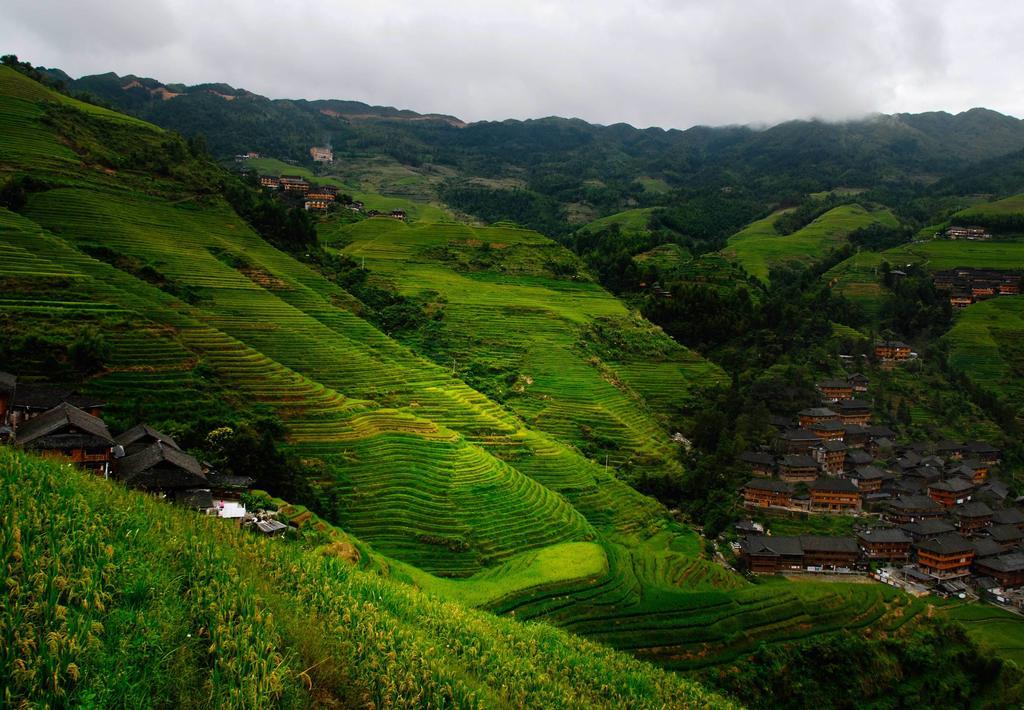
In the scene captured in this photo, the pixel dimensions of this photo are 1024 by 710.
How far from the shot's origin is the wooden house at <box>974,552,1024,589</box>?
105 feet

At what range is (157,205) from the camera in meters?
44.0

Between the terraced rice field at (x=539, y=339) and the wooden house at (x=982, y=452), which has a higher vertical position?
the terraced rice field at (x=539, y=339)

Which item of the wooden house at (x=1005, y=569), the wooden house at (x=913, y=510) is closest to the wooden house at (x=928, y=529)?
the wooden house at (x=913, y=510)

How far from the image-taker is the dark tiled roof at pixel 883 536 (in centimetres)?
3331

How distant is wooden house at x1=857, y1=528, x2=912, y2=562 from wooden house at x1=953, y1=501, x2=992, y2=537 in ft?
16.6

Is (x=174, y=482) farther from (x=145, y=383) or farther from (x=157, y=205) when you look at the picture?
(x=157, y=205)

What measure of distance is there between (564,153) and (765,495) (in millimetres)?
161795

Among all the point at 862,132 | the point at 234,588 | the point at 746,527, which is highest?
the point at 862,132

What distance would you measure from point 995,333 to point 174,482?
6405cm

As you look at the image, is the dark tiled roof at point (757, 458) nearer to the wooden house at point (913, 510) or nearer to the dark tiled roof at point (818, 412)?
the dark tiled roof at point (818, 412)

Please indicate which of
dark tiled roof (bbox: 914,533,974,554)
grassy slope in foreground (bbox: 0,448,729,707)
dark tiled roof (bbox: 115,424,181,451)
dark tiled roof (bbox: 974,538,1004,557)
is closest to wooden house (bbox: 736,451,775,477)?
dark tiled roof (bbox: 914,533,974,554)

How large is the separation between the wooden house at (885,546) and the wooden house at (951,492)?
727cm

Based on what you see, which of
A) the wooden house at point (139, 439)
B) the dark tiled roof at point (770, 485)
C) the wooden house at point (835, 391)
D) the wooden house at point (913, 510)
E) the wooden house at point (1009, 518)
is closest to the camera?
the wooden house at point (139, 439)

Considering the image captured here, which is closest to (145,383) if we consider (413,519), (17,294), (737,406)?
(17,294)
